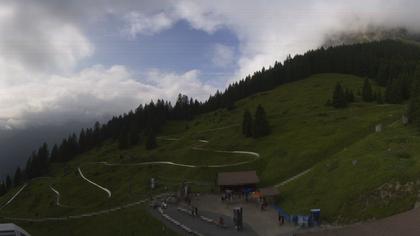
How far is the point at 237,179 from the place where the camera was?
257 feet

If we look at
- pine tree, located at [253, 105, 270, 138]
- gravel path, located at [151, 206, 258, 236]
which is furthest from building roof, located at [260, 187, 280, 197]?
pine tree, located at [253, 105, 270, 138]

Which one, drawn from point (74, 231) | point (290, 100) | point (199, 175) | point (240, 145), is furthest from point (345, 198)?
point (290, 100)

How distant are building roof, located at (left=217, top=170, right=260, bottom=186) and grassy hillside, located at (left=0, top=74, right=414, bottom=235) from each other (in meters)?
4.03

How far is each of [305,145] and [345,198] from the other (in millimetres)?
38110

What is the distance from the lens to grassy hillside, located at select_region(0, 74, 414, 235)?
184 feet

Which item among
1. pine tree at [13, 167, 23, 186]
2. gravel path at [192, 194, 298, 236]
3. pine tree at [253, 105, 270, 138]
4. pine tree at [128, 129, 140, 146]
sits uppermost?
pine tree at [253, 105, 270, 138]

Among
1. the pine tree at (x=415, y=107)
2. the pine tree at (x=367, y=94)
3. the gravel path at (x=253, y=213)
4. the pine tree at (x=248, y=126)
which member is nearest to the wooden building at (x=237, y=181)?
the gravel path at (x=253, y=213)

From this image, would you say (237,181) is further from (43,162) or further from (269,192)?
(43,162)

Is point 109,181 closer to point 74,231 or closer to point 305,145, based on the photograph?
point 74,231

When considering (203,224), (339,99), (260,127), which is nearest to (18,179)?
(260,127)

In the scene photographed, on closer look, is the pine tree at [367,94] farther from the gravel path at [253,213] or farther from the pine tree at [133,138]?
the pine tree at [133,138]

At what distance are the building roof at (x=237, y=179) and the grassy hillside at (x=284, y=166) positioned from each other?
4.03 metres

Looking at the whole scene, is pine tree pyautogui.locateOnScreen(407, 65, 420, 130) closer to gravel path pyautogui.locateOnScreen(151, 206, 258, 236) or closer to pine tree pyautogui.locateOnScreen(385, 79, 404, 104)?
gravel path pyautogui.locateOnScreen(151, 206, 258, 236)

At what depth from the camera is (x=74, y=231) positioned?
80312 mm
